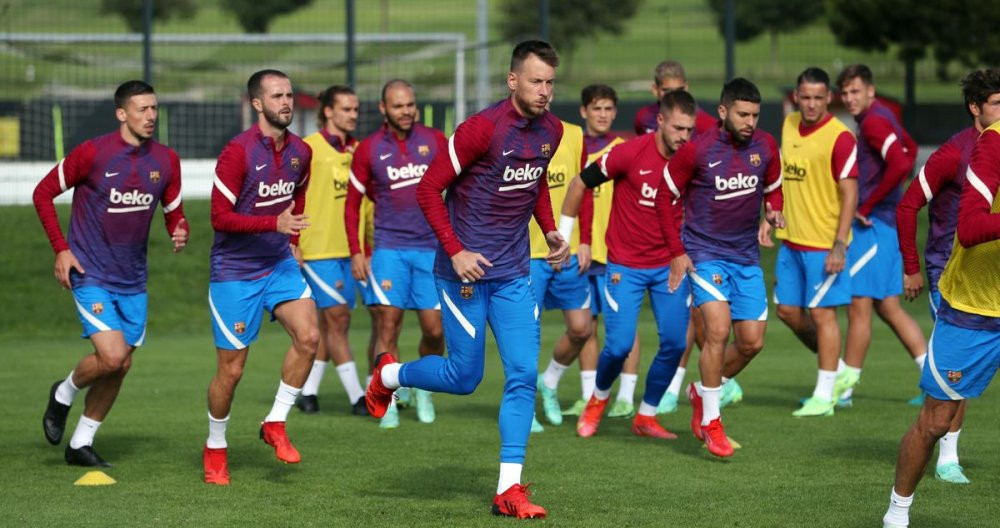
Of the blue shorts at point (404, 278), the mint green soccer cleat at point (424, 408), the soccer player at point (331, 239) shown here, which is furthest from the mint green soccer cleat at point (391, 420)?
the soccer player at point (331, 239)

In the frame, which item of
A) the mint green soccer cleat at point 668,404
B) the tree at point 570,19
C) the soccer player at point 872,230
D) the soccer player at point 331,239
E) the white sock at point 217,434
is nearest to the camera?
the white sock at point 217,434

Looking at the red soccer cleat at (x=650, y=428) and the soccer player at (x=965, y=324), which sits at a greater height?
the soccer player at (x=965, y=324)

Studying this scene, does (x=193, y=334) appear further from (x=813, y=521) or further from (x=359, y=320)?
(x=813, y=521)

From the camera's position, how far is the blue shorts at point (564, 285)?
1110 centimetres

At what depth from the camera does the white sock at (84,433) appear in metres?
9.46

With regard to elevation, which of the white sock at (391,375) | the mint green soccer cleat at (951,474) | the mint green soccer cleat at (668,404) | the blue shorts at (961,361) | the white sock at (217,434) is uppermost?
the blue shorts at (961,361)

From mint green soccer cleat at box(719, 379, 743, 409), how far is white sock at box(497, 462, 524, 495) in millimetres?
3868

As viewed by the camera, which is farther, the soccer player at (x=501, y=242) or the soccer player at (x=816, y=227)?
the soccer player at (x=816, y=227)

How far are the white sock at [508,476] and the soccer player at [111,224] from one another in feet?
8.54

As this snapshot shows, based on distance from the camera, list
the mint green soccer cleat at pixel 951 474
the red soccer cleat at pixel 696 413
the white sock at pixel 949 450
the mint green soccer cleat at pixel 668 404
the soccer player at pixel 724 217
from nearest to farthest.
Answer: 1. the mint green soccer cleat at pixel 951 474
2. the white sock at pixel 949 450
3. the soccer player at pixel 724 217
4. the red soccer cleat at pixel 696 413
5. the mint green soccer cleat at pixel 668 404

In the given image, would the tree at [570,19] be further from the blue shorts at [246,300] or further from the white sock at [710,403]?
the blue shorts at [246,300]

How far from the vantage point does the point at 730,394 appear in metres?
11.7

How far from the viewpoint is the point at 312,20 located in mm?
29219

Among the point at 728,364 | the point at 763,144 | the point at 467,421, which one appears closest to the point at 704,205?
the point at 763,144
